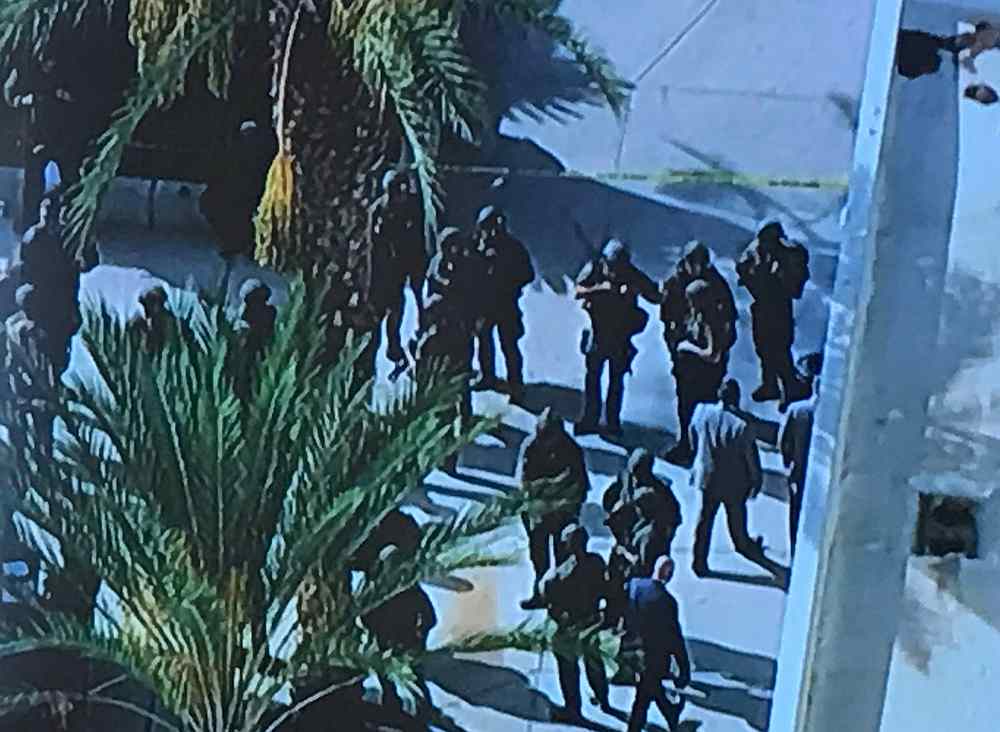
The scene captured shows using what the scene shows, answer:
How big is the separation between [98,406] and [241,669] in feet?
0.86

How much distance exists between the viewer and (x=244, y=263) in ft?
4.35

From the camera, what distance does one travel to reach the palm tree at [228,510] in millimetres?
1323

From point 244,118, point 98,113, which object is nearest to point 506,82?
point 244,118

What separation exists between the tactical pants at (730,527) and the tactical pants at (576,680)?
0.43 feet

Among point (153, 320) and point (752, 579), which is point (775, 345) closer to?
point (752, 579)

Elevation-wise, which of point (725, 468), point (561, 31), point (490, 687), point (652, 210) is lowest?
point (490, 687)

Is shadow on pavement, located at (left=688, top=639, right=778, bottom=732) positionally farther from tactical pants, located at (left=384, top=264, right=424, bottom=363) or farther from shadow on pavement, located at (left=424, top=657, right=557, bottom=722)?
tactical pants, located at (left=384, top=264, right=424, bottom=363)

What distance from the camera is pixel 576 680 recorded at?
4.56ft

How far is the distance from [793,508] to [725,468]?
0.24 ft

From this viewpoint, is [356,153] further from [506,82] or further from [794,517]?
[794,517]

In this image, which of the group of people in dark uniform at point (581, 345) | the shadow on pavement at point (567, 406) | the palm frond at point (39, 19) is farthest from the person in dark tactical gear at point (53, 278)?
the shadow on pavement at point (567, 406)

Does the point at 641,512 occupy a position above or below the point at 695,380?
below

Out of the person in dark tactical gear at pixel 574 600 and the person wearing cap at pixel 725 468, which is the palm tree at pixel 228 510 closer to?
the person in dark tactical gear at pixel 574 600

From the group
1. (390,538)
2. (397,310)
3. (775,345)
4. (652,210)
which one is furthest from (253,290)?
(775,345)
